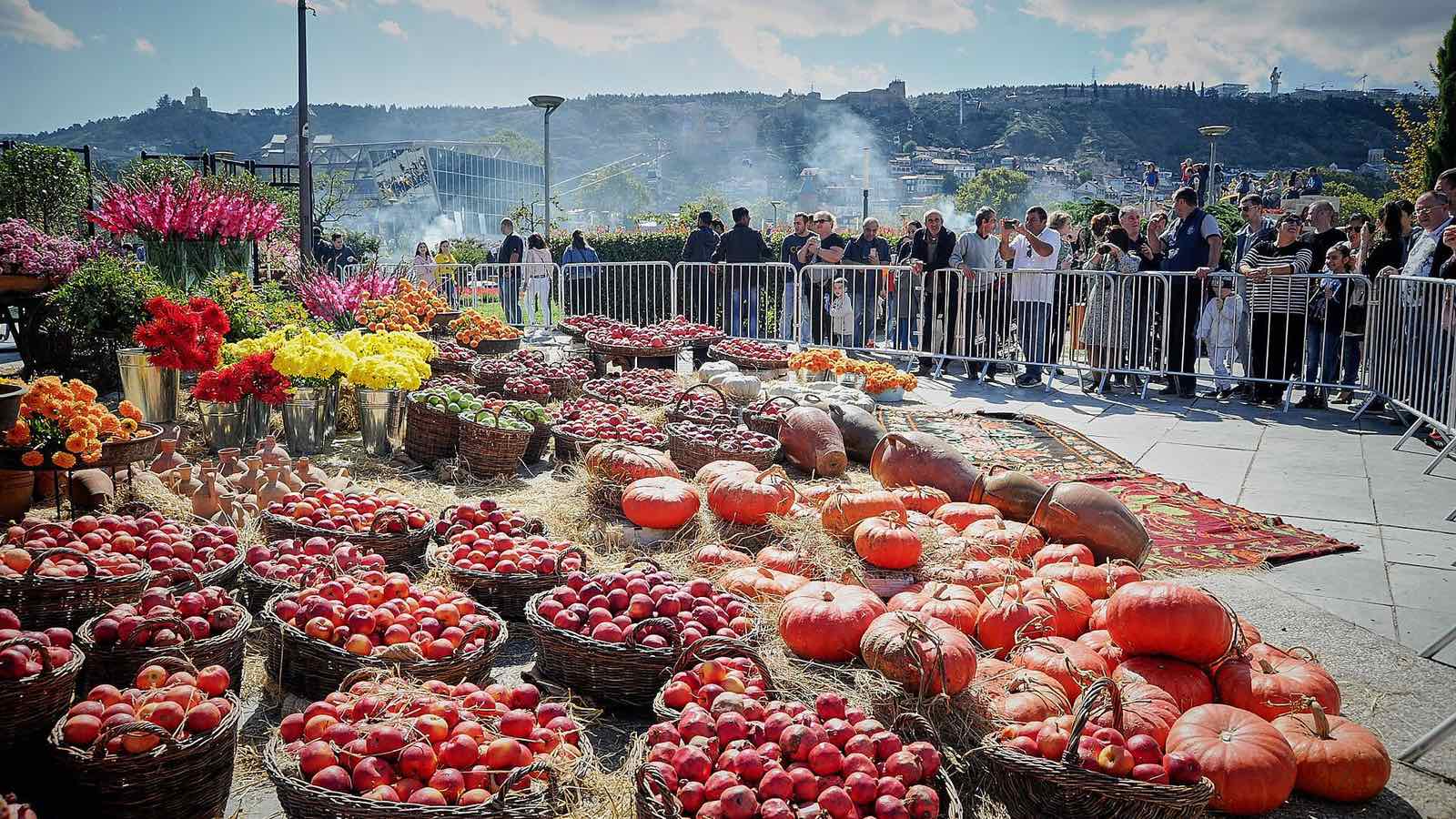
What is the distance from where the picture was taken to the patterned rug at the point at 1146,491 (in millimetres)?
5379

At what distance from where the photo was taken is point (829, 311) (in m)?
13.3

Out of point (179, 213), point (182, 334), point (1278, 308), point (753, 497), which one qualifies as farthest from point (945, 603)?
point (1278, 308)

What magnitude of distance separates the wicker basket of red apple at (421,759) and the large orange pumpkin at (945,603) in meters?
1.42

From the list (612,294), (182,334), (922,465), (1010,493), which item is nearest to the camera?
(1010,493)

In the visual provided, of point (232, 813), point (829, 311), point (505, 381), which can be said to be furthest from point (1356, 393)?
point (232, 813)

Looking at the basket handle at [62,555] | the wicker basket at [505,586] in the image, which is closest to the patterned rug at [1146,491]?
the wicker basket at [505,586]

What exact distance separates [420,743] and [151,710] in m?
0.84

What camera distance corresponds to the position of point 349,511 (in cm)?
488

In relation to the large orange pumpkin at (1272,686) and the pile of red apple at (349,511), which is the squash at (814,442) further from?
the large orange pumpkin at (1272,686)

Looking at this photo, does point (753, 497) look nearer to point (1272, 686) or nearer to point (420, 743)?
point (1272, 686)

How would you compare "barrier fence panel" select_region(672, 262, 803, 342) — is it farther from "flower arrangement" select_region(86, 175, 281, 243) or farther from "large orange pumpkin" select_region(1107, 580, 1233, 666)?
"large orange pumpkin" select_region(1107, 580, 1233, 666)

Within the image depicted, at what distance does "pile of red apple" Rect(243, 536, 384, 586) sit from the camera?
13.3ft

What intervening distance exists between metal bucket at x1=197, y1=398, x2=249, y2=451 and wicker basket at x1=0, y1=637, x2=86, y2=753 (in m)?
4.08

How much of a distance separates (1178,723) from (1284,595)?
211cm
